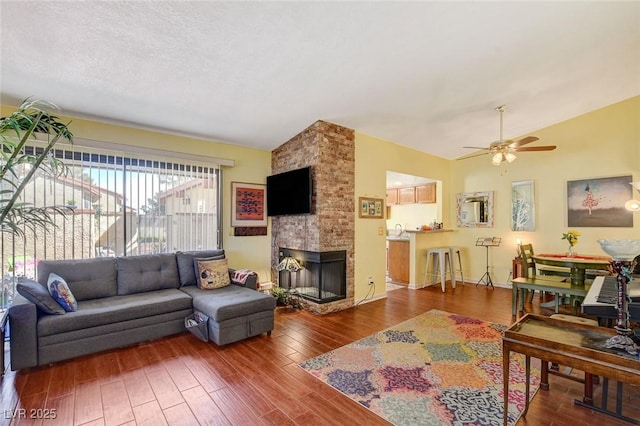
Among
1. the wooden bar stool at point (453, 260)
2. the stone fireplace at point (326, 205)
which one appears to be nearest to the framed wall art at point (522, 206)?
the wooden bar stool at point (453, 260)

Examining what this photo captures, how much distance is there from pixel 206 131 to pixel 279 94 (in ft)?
4.86

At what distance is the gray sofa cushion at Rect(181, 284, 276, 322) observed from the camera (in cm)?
309

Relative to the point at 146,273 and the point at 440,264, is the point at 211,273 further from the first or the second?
the point at 440,264

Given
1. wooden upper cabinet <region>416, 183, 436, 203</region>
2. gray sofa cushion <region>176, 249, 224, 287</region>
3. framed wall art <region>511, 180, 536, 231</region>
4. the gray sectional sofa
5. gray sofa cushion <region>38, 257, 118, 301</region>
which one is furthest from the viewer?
wooden upper cabinet <region>416, 183, 436, 203</region>

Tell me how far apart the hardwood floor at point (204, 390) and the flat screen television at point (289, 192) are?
74.1 inches

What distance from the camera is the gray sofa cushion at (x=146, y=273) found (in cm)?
358

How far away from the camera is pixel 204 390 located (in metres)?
2.34

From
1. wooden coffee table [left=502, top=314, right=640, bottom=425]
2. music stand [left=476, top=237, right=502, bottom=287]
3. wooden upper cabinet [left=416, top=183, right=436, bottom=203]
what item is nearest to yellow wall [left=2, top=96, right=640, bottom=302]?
music stand [left=476, top=237, right=502, bottom=287]

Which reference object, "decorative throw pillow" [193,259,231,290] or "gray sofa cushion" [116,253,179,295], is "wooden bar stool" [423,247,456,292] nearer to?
"decorative throw pillow" [193,259,231,290]

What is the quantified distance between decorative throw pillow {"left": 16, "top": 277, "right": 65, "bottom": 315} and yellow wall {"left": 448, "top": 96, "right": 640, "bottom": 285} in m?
6.94

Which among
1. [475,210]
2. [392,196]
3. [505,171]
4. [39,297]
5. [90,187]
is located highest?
[505,171]

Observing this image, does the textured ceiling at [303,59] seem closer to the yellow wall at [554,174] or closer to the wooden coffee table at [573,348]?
the yellow wall at [554,174]

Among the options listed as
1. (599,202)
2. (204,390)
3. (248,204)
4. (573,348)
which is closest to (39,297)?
(204,390)

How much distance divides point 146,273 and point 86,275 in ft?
1.98
